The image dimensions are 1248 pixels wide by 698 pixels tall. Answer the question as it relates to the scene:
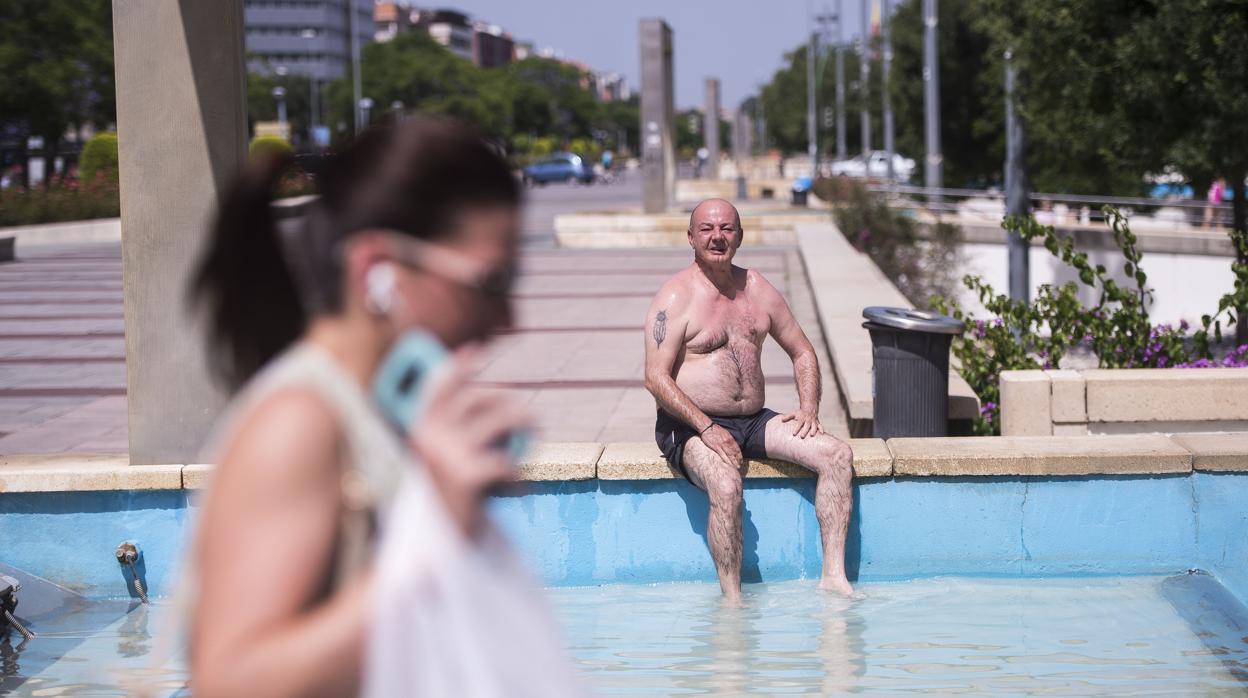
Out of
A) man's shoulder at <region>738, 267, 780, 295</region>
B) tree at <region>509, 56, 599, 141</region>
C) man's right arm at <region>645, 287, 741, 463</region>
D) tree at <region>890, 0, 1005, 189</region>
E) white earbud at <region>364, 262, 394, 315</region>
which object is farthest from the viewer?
tree at <region>509, 56, 599, 141</region>

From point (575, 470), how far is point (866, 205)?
1704 cm

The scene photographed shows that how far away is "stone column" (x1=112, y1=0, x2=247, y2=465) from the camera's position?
20.4ft

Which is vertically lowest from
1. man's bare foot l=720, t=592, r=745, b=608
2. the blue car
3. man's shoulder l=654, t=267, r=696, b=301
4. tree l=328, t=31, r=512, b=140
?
man's bare foot l=720, t=592, r=745, b=608

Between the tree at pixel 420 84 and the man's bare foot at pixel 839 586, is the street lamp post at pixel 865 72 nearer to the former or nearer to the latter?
the man's bare foot at pixel 839 586

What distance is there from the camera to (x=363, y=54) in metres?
121

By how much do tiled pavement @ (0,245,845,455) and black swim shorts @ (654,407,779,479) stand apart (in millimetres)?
811

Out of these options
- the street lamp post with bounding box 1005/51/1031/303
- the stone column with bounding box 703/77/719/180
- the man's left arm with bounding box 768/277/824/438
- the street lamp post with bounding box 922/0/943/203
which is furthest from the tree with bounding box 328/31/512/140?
the man's left arm with bounding box 768/277/824/438

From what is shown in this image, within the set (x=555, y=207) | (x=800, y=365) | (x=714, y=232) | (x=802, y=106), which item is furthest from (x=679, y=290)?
(x=802, y=106)

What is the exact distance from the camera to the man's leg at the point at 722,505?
20.1 ft

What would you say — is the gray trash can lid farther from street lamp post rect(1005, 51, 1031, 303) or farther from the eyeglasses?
Result: street lamp post rect(1005, 51, 1031, 303)

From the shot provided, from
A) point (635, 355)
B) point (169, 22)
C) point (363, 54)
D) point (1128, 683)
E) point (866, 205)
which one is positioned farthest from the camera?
point (363, 54)

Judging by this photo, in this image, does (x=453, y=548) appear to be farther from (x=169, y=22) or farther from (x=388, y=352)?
(x=169, y=22)

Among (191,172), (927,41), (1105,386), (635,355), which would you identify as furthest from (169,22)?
(927,41)

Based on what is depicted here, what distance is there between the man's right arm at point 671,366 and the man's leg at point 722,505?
0.06 m
